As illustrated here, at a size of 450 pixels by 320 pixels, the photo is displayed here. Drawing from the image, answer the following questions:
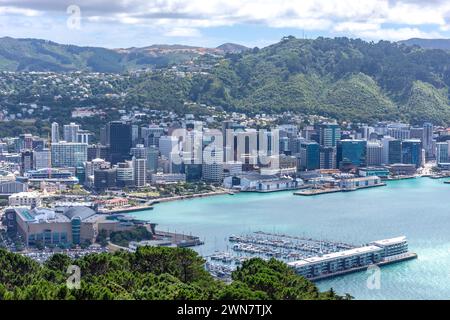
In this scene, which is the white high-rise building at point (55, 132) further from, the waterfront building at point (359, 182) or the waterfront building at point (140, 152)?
the waterfront building at point (359, 182)

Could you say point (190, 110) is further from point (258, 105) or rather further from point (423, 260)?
point (423, 260)

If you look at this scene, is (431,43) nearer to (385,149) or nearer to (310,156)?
(385,149)

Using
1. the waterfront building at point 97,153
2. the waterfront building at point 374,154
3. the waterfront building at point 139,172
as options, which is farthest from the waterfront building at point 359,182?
the waterfront building at point 97,153

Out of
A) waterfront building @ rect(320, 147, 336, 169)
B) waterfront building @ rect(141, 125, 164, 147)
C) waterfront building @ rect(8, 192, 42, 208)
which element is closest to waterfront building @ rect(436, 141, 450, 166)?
waterfront building @ rect(320, 147, 336, 169)

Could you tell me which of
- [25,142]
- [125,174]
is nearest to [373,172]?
[125,174]

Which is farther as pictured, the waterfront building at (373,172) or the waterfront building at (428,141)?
the waterfront building at (428,141)

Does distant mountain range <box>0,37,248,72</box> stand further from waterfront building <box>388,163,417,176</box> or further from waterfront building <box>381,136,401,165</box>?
waterfront building <box>388,163,417,176</box>
